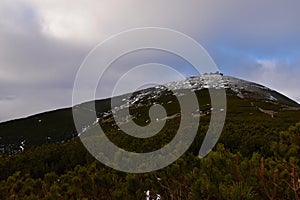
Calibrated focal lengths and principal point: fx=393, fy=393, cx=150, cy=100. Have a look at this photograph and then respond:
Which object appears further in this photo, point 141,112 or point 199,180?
point 141,112

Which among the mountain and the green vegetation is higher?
the mountain

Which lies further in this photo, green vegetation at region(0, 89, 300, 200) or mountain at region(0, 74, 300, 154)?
mountain at region(0, 74, 300, 154)

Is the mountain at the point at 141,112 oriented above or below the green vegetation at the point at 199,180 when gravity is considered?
above

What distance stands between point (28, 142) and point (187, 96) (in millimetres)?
49443

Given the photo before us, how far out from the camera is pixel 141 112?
9975cm

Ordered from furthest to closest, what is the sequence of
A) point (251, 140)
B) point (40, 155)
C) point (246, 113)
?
point (246, 113), point (40, 155), point (251, 140)

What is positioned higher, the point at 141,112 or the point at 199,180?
the point at 141,112

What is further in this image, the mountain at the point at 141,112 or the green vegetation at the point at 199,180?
the mountain at the point at 141,112

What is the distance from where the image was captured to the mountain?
264 feet

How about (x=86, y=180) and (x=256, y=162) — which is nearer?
(x=256, y=162)

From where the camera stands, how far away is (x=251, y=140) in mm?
18109

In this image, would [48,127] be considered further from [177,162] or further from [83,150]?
[177,162]

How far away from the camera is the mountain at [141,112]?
80562mm

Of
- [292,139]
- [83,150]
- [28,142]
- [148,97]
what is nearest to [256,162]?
[292,139]
